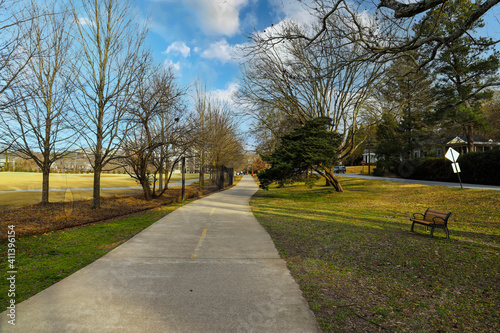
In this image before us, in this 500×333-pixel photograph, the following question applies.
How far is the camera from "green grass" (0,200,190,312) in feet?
13.8

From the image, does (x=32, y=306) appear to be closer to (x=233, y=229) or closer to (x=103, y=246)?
(x=103, y=246)

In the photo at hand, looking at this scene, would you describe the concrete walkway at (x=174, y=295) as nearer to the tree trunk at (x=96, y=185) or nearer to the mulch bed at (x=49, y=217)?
the mulch bed at (x=49, y=217)

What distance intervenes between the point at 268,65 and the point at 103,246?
1796 centimetres

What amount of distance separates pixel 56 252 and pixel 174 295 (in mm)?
3871

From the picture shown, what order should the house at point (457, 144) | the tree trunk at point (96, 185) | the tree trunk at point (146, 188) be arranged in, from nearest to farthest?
the tree trunk at point (96, 185) < the tree trunk at point (146, 188) < the house at point (457, 144)

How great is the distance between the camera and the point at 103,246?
257 inches

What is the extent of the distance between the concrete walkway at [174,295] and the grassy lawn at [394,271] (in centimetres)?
46

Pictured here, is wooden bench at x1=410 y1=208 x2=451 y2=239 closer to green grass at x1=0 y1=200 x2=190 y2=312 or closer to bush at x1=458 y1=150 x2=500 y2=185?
green grass at x1=0 y1=200 x2=190 y2=312

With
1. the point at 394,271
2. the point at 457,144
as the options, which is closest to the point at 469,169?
the point at 394,271

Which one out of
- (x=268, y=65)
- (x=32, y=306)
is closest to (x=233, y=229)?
(x=32, y=306)

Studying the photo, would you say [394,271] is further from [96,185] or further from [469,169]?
[469,169]

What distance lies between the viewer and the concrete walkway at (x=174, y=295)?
3047 millimetres

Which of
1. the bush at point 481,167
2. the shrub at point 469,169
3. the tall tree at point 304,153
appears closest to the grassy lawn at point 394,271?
the tall tree at point 304,153

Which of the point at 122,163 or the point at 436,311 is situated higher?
the point at 122,163
